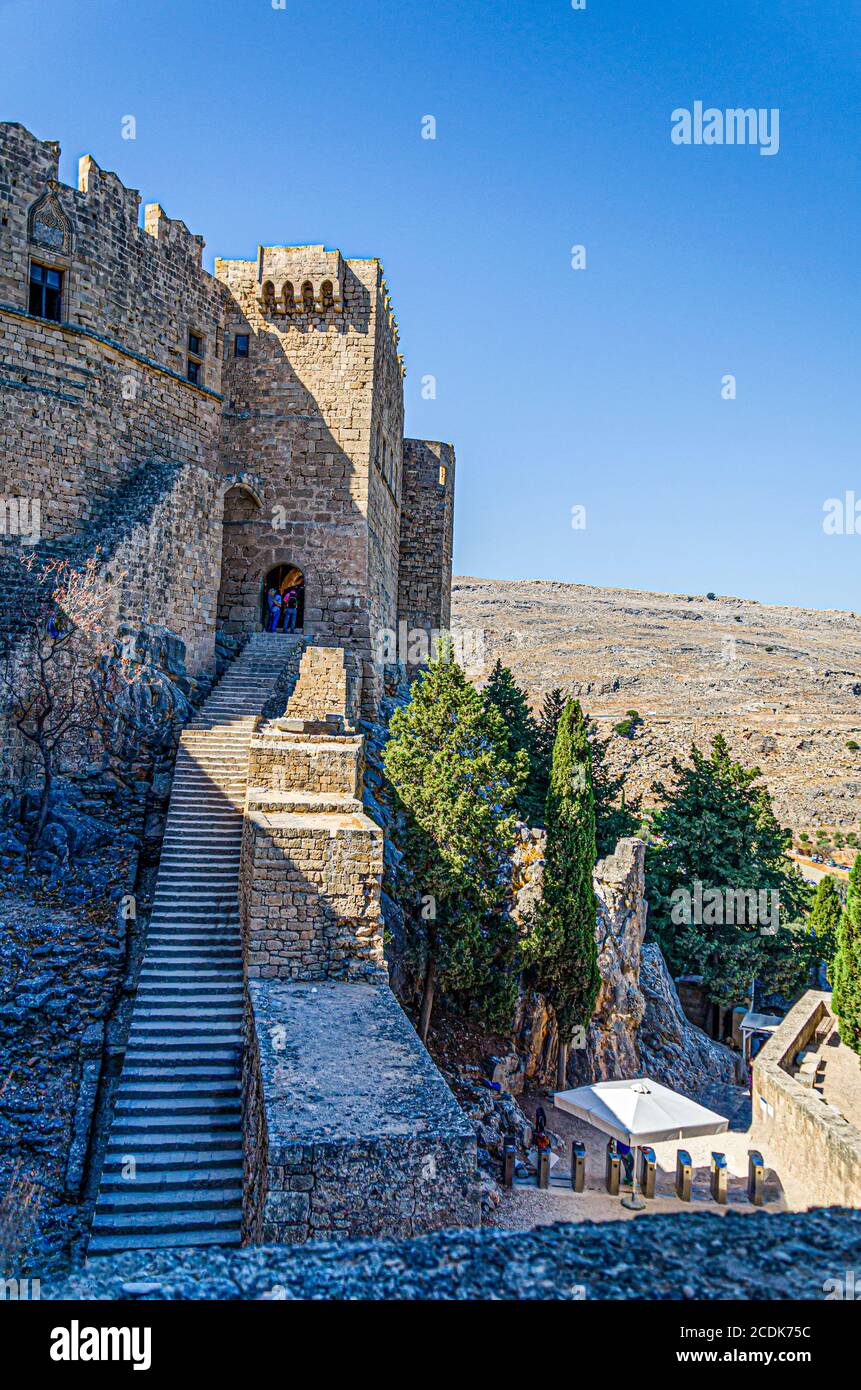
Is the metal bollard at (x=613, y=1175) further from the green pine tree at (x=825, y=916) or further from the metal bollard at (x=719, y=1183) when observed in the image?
the green pine tree at (x=825, y=916)

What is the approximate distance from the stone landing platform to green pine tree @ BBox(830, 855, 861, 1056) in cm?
1352

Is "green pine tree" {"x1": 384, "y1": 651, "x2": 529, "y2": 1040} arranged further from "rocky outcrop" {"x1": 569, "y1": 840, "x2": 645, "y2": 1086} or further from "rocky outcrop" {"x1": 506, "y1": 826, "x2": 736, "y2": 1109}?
"rocky outcrop" {"x1": 569, "y1": 840, "x2": 645, "y2": 1086}

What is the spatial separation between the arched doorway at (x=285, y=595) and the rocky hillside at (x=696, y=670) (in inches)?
1583

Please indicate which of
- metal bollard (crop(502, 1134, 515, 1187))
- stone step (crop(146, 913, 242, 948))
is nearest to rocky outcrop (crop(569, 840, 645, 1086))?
metal bollard (crop(502, 1134, 515, 1187))

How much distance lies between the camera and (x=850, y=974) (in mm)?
18641

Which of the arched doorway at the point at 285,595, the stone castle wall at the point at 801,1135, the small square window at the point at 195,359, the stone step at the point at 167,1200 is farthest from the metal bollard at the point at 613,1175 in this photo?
the small square window at the point at 195,359

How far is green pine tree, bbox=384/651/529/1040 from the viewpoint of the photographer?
16.7 metres

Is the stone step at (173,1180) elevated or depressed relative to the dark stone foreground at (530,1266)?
depressed

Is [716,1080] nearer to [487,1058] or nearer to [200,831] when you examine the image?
[487,1058]

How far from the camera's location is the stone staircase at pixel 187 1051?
816cm

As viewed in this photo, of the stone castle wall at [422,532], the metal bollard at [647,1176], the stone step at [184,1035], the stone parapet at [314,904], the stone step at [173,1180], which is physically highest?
the stone castle wall at [422,532]

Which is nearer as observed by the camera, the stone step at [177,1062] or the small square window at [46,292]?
the stone step at [177,1062]

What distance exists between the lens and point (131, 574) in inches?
682
